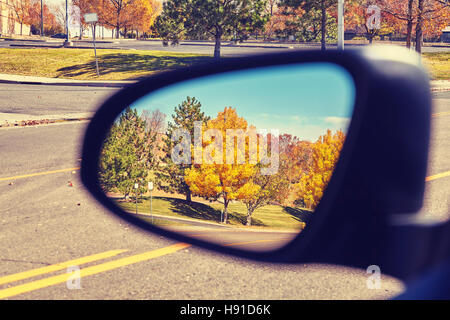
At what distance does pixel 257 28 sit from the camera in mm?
27953

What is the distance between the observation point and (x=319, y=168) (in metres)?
1.30

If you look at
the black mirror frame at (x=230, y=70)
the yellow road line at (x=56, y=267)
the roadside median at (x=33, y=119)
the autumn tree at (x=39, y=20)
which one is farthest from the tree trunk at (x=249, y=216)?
the autumn tree at (x=39, y=20)

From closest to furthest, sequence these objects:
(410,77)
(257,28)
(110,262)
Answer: (410,77)
(110,262)
(257,28)

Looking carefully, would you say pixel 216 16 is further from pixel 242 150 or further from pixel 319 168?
pixel 319 168

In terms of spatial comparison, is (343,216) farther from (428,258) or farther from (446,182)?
(446,182)

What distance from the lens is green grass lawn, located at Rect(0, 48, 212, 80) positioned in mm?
26906

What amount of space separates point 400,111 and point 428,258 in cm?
38

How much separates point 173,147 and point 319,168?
557mm

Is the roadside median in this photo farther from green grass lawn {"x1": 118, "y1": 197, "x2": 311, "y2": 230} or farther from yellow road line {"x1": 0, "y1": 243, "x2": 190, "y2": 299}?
green grass lawn {"x1": 118, "y1": 197, "x2": 311, "y2": 230}

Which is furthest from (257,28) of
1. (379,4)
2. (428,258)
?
(428,258)

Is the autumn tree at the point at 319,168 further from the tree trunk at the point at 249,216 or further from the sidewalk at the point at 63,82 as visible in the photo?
the sidewalk at the point at 63,82
